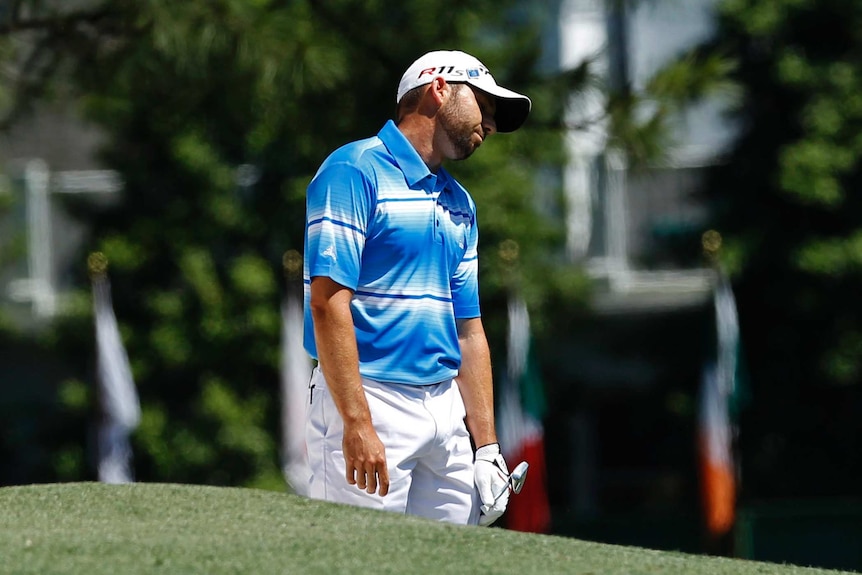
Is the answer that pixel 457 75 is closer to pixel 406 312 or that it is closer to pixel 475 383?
pixel 406 312

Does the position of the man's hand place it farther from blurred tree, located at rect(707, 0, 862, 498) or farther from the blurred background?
blurred tree, located at rect(707, 0, 862, 498)

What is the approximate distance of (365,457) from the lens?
4543 mm

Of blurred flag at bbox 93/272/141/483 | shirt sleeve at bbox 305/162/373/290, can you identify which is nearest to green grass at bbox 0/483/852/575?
shirt sleeve at bbox 305/162/373/290

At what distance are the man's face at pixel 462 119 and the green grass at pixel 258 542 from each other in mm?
1117

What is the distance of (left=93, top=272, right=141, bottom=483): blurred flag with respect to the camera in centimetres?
1365

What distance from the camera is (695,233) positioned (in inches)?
600

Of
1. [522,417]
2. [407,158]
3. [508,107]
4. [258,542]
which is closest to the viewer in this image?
[258,542]

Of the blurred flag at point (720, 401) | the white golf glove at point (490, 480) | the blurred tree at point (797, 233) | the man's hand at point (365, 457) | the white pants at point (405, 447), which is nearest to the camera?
the man's hand at point (365, 457)

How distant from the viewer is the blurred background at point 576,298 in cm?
1368

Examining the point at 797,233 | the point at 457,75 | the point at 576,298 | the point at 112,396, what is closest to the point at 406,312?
the point at 457,75

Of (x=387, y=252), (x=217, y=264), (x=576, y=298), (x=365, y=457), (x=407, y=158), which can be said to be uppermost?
(x=407, y=158)

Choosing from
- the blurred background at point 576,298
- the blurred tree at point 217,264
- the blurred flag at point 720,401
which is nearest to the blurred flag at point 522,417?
the blurred background at point 576,298

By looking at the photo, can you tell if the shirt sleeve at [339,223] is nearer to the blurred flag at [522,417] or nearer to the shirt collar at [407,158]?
the shirt collar at [407,158]

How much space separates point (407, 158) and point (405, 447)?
32.8 inches
